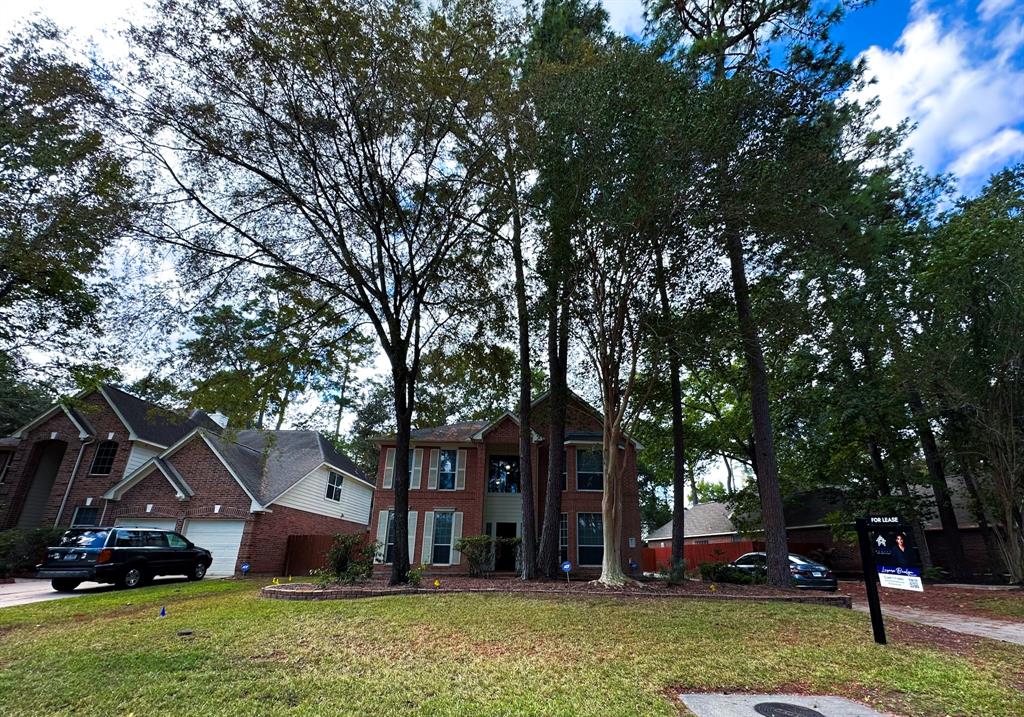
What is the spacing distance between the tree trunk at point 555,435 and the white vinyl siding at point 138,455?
16.1 metres

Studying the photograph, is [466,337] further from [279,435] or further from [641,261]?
[279,435]

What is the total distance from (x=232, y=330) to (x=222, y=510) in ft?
27.5

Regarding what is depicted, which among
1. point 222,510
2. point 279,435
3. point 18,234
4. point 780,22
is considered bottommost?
point 222,510

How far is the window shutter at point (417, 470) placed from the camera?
66.2 ft

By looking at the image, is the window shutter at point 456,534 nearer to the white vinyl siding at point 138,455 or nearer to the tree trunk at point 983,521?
the white vinyl siding at point 138,455

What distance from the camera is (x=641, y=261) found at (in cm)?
1158

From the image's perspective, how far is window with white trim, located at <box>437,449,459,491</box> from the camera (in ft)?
66.2

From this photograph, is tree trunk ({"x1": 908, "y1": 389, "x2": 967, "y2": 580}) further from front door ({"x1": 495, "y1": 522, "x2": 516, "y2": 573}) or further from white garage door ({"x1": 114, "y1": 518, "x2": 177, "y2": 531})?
white garage door ({"x1": 114, "y1": 518, "x2": 177, "y2": 531})

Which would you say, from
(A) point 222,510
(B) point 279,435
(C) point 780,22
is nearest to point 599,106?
(C) point 780,22

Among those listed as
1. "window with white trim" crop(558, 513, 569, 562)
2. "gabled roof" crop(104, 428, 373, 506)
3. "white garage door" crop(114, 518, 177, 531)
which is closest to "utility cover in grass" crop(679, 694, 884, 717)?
"gabled roof" crop(104, 428, 373, 506)

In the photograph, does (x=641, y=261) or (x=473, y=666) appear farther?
(x=641, y=261)

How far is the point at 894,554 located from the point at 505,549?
16.0 metres

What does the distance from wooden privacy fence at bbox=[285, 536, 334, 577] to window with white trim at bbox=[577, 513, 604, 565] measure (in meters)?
9.43

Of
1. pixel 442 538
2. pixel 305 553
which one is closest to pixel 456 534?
pixel 442 538
